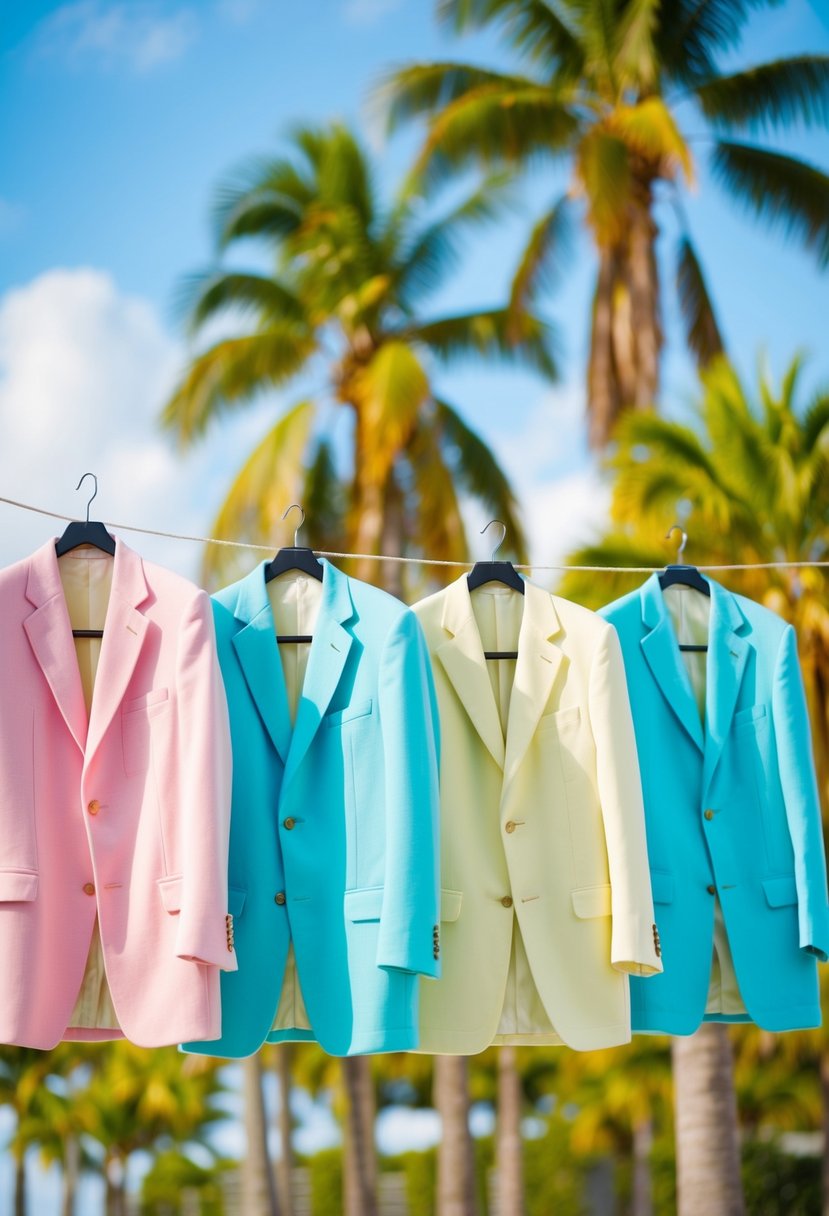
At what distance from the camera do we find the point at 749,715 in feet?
16.7

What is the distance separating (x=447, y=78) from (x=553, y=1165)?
24815 millimetres

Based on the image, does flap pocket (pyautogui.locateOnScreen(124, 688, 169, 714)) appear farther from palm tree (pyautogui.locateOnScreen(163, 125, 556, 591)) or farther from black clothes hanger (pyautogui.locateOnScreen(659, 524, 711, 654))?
palm tree (pyautogui.locateOnScreen(163, 125, 556, 591))

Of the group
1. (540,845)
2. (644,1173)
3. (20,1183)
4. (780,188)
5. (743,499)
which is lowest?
(20,1183)

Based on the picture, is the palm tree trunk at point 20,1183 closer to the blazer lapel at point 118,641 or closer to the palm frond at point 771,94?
the palm frond at point 771,94

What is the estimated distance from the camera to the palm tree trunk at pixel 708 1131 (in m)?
10.6

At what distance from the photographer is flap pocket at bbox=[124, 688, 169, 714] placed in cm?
447

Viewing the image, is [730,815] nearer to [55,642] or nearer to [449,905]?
[449,905]

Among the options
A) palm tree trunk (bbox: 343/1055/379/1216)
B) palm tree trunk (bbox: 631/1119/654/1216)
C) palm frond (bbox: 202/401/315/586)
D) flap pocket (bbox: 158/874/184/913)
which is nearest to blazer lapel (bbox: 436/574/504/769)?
flap pocket (bbox: 158/874/184/913)

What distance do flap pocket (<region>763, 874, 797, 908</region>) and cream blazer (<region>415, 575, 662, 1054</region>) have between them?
585mm

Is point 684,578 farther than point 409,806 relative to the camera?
Yes

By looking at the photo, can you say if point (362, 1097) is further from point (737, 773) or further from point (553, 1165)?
point (553, 1165)

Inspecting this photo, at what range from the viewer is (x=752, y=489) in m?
12.4

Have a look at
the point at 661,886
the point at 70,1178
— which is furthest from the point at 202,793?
the point at 70,1178

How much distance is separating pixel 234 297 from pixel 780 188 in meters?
7.39
